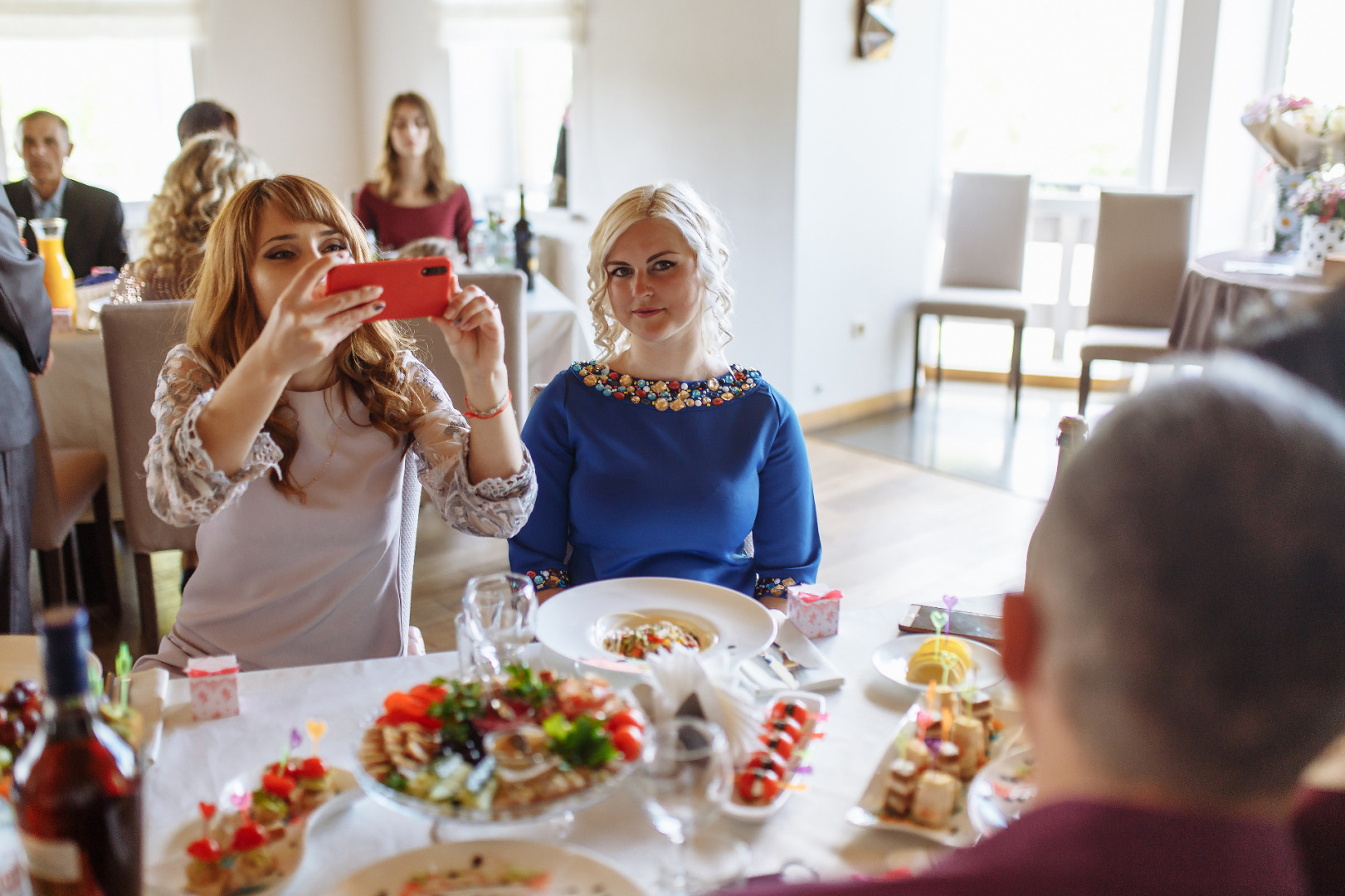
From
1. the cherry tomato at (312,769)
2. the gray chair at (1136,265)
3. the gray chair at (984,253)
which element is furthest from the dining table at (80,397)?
the gray chair at (1136,265)

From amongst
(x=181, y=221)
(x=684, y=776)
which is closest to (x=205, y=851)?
(x=684, y=776)

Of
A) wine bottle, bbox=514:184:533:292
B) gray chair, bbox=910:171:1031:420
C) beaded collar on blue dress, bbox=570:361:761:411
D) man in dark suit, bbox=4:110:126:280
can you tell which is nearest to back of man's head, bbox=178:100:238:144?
man in dark suit, bbox=4:110:126:280

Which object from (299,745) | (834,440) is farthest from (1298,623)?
(834,440)

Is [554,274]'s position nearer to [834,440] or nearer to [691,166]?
[691,166]

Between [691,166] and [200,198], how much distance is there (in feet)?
8.81

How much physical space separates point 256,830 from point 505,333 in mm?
2223

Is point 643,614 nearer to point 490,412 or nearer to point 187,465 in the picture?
point 490,412

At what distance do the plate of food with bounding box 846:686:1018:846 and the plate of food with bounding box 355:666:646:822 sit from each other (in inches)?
10.2

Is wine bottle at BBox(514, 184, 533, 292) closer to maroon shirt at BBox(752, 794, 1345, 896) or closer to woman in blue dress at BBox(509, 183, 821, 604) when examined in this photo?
woman in blue dress at BBox(509, 183, 821, 604)

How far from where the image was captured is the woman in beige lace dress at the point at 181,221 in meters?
2.90

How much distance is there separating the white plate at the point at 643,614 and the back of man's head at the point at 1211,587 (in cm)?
70

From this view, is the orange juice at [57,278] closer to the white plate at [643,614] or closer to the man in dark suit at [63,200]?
the man in dark suit at [63,200]

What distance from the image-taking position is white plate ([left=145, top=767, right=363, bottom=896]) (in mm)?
894

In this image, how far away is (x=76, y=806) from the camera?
29.9 inches
